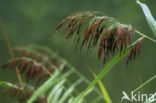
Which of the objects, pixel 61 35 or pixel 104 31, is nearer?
pixel 104 31

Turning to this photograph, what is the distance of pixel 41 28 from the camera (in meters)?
3.20

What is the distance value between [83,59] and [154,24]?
8.61ft

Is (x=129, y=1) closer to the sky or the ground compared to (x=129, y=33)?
closer to the ground

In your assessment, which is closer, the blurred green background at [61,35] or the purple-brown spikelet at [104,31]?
the purple-brown spikelet at [104,31]

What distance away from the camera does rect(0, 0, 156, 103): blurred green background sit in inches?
118

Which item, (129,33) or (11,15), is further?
(11,15)

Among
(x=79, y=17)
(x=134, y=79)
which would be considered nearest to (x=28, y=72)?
(x=79, y=17)

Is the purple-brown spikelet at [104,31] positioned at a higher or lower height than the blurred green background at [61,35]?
higher

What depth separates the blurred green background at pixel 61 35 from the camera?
299 cm

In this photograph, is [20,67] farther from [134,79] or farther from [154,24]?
[134,79]

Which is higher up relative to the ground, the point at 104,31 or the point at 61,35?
the point at 104,31

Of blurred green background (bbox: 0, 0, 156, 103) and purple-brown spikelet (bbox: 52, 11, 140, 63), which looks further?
blurred green background (bbox: 0, 0, 156, 103)

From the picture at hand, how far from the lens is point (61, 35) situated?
10.4 feet

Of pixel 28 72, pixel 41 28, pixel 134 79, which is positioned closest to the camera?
pixel 28 72
